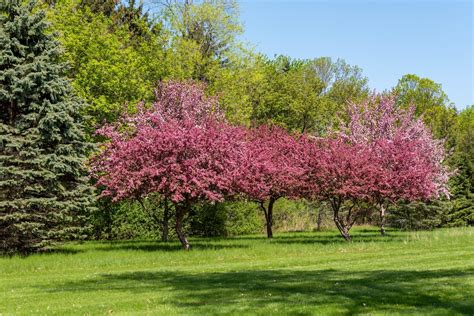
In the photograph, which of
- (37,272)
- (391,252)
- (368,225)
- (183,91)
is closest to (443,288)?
(391,252)

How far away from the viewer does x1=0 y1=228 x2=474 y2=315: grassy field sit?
1085 cm

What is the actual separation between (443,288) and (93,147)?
56.6 ft

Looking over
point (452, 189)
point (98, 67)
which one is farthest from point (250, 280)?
point (452, 189)

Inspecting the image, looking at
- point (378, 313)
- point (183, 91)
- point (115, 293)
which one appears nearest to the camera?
point (378, 313)

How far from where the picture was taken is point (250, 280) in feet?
47.8

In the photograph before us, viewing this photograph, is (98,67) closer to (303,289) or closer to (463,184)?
(303,289)

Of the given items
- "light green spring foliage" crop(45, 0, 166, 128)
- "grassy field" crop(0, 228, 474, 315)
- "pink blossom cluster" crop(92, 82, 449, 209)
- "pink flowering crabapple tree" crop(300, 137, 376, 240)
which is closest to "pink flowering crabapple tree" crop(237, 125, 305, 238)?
"pink blossom cluster" crop(92, 82, 449, 209)

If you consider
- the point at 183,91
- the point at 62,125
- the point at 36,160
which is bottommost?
the point at 36,160

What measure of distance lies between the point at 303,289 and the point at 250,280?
208 cm

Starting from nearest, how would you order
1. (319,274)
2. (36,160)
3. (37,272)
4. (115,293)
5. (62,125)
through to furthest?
(115,293) < (319,274) < (37,272) < (36,160) < (62,125)

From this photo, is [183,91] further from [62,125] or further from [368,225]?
[368,225]

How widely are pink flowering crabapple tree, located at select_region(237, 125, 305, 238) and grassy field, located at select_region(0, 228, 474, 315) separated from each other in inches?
117

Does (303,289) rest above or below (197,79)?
below

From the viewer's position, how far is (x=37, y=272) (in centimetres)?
1831
